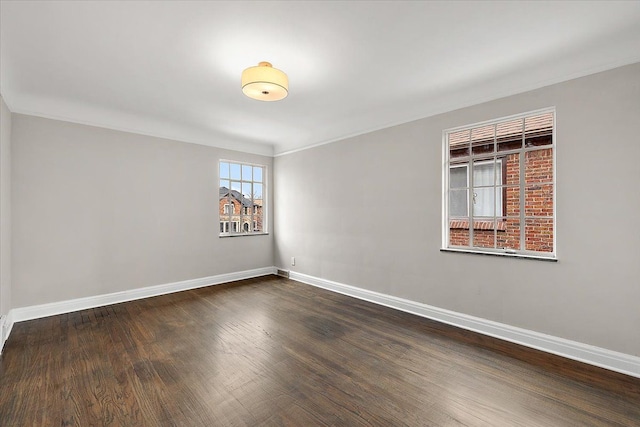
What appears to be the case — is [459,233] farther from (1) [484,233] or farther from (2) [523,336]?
(2) [523,336]

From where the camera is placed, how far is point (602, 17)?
199 cm

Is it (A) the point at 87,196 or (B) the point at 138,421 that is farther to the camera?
(A) the point at 87,196

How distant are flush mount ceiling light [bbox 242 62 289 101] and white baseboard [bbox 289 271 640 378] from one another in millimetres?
2976

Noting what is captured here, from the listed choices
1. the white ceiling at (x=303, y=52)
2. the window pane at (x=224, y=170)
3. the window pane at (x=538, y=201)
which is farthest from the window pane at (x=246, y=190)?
the window pane at (x=538, y=201)

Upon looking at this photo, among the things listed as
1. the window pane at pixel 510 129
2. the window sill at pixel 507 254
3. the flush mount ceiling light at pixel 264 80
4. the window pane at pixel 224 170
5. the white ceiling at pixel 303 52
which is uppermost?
the white ceiling at pixel 303 52

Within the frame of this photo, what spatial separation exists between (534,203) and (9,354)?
231 inches

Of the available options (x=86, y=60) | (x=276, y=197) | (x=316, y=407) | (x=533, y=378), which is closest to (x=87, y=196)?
(x=86, y=60)

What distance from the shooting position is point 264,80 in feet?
7.78

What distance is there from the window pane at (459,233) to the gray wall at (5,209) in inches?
194

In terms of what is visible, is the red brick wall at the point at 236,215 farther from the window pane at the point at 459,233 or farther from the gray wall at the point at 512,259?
the window pane at the point at 459,233

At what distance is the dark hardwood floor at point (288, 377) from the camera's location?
179cm

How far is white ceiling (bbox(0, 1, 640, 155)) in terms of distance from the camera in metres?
1.94

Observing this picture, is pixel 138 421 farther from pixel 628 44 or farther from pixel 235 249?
pixel 628 44

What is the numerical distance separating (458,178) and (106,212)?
488 centimetres
